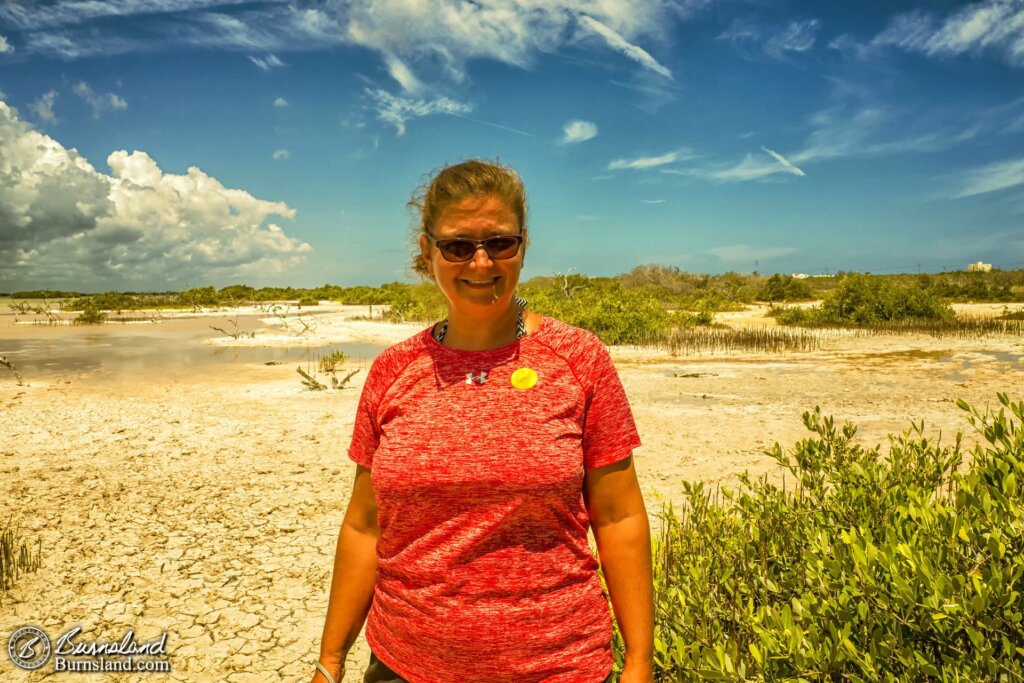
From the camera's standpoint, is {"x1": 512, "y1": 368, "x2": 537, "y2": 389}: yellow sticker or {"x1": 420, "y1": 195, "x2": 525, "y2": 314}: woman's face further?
{"x1": 420, "y1": 195, "x2": 525, "y2": 314}: woman's face

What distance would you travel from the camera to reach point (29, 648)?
395 centimetres

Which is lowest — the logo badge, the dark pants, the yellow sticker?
the logo badge

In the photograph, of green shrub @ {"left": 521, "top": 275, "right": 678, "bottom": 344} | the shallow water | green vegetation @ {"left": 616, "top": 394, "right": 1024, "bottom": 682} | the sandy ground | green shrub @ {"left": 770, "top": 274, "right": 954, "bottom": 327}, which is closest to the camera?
green vegetation @ {"left": 616, "top": 394, "right": 1024, "bottom": 682}

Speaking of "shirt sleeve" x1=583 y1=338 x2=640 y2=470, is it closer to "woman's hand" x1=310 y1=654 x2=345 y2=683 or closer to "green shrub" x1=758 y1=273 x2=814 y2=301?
"woman's hand" x1=310 y1=654 x2=345 y2=683

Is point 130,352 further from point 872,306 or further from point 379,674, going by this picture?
point 872,306

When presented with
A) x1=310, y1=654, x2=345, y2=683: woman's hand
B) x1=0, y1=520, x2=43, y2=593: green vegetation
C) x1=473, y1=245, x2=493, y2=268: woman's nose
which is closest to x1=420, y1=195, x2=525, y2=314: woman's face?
x1=473, y1=245, x2=493, y2=268: woman's nose

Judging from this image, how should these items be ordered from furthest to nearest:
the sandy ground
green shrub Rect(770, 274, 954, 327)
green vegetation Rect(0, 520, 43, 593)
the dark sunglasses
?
green shrub Rect(770, 274, 954, 327) → green vegetation Rect(0, 520, 43, 593) → the sandy ground → the dark sunglasses

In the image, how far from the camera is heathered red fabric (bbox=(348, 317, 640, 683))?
61.7 inches

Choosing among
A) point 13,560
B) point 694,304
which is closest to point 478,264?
point 13,560

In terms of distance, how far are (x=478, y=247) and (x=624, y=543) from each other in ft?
2.95

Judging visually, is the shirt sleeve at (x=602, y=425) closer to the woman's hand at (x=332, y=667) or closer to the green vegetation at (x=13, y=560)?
the woman's hand at (x=332, y=667)

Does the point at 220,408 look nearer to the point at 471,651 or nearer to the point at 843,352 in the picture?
the point at 471,651

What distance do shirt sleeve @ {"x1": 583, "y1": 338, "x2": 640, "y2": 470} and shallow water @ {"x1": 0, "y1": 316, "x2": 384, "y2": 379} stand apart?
16.4 meters

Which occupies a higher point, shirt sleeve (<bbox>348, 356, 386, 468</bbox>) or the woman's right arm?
shirt sleeve (<bbox>348, 356, 386, 468</bbox>)
